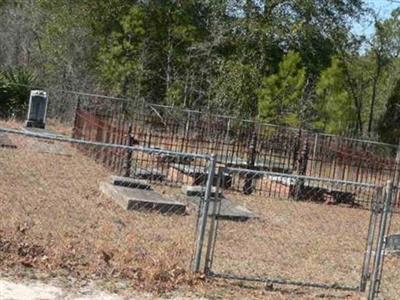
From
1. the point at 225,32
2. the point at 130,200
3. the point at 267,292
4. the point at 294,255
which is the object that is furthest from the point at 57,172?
the point at 225,32

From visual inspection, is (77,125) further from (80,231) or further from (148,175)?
(80,231)

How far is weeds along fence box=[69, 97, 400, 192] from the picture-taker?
593 inches

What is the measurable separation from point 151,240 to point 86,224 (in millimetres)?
942

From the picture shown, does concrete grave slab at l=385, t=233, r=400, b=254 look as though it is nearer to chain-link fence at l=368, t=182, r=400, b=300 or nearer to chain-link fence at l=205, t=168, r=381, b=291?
chain-link fence at l=368, t=182, r=400, b=300

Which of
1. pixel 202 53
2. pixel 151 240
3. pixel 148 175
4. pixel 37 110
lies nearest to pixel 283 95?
pixel 202 53

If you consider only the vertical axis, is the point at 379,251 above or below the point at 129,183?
above

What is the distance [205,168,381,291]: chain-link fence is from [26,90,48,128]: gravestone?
6260 millimetres

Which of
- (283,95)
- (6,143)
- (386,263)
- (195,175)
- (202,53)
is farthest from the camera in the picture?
(202,53)

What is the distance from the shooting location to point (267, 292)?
682 centimetres

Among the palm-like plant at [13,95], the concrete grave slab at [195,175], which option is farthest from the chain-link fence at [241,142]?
the palm-like plant at [13,95]

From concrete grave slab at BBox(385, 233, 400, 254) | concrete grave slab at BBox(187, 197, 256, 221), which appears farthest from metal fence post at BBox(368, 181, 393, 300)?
concrete grave slab at BBox(187, 197, 256, 221)

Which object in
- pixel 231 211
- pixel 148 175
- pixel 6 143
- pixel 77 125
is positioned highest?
pixel 77 125

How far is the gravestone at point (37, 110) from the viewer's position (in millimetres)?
18391

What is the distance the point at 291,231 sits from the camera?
33.7ft
